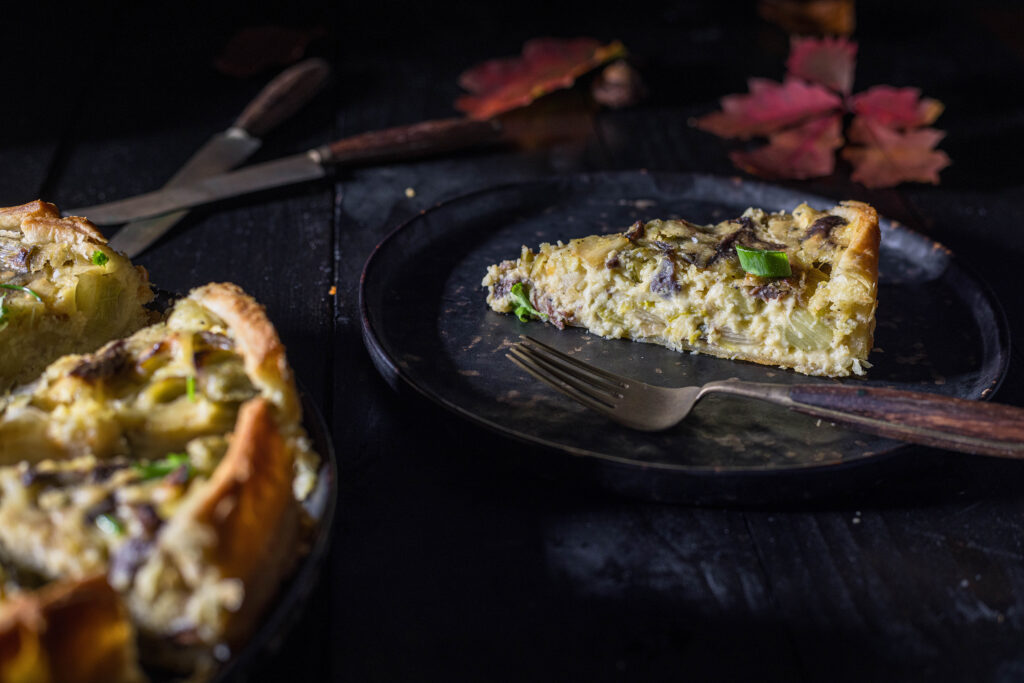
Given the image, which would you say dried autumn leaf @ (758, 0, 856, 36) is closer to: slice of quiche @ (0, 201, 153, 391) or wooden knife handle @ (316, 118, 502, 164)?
wooden knife handle @ (316, 118, 502, 164)

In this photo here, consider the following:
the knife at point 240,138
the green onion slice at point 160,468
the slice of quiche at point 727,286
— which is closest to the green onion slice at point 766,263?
the slice of quiche at point 727,286

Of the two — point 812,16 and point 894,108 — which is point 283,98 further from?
point 812,16

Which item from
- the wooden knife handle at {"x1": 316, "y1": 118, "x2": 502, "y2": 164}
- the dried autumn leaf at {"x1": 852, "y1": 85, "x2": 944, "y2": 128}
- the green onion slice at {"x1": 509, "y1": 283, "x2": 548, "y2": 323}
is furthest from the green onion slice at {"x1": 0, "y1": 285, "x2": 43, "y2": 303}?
the dried autumn leaf at {"x1": 852, "y1": 85, "x2": 944, "y2": 128}

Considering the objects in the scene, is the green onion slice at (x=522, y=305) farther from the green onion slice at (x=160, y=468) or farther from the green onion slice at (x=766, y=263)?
the green onion slice at (x=160, y=468)

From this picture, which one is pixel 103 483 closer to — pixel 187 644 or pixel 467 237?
pixel 187 644

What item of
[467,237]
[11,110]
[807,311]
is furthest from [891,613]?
[11,110]

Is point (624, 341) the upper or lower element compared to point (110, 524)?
lower

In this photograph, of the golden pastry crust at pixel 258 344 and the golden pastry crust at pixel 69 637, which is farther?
the golden pastry crust at pixel 258 344

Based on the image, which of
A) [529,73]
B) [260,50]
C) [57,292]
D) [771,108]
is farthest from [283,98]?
[771,108]
